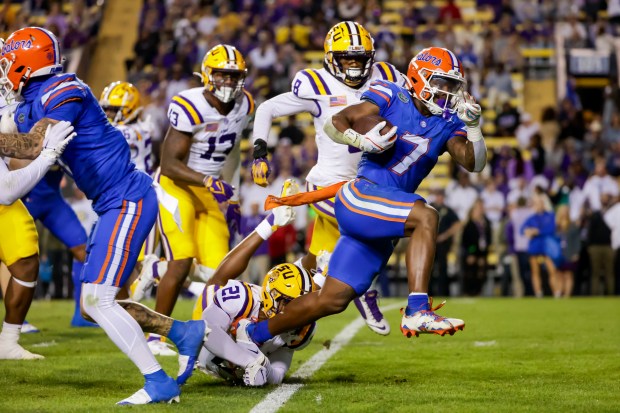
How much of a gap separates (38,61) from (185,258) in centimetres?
246

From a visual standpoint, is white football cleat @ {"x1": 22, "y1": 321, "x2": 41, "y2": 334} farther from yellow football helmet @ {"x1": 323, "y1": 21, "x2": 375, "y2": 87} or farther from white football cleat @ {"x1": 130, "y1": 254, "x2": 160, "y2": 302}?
yellow football helmet @ {"x1": 323, "y1": 21, "x2": 375, "y2": 87}

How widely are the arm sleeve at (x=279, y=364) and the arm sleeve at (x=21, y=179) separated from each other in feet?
5.62

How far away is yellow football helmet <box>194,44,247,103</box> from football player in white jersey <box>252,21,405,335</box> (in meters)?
0.39

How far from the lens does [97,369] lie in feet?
22.1

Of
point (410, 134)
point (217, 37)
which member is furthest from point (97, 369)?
point (217, 37)

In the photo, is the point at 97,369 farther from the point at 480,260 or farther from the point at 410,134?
the point at 480,260

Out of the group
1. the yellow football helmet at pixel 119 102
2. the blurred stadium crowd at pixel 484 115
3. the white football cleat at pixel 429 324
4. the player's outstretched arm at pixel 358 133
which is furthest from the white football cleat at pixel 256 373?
the blurred stadium crowd at pixel 484 115

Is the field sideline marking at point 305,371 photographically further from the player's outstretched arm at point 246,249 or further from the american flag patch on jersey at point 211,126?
the american flag patch on jersey at point 211,126

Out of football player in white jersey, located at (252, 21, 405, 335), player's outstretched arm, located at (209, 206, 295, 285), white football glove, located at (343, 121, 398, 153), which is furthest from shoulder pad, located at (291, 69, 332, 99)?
white football glove, located at (343, 121, 398, 153)

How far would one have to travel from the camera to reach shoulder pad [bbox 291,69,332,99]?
24.1 ft

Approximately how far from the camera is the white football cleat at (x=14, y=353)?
7.23 m

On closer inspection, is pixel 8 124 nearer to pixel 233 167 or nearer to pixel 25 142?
pixel 25 142

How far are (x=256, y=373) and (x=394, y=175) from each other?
134 cm

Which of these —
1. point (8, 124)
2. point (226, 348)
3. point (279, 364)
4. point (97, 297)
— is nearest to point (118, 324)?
point (97, 297)
